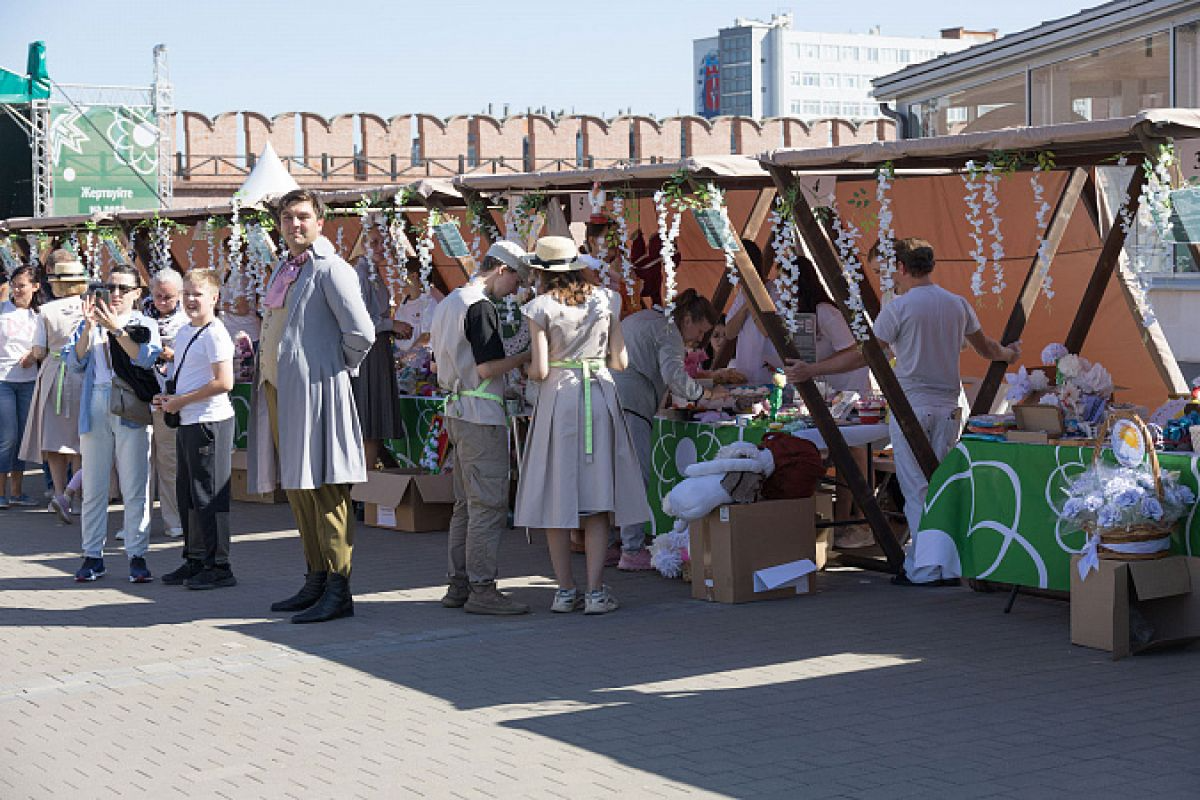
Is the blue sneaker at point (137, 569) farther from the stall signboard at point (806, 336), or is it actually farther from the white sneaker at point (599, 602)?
the stall signboard at point (806, 336)

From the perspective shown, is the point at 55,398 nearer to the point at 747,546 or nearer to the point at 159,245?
the point at 159,245

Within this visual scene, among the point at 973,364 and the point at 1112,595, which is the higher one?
the point at 973,364

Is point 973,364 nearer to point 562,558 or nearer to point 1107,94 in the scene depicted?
point 562,558

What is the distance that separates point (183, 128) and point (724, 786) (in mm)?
40854

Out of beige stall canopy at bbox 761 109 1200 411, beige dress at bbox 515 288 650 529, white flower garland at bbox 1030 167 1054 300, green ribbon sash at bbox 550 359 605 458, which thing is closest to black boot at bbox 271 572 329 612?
beige dress at bbox 515 288 650 529

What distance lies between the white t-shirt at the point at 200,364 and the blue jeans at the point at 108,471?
45cm

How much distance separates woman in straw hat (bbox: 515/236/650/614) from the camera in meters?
7.92

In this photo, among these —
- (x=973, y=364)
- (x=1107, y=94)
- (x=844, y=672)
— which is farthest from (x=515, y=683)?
(x=1107, y=94)

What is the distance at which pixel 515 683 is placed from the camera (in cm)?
670

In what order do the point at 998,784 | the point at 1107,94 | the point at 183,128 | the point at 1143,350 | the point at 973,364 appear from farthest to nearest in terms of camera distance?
the point at 183,128
the point at 1107,94
the point at 973,364
the point at 1143,350
the point at 998,784

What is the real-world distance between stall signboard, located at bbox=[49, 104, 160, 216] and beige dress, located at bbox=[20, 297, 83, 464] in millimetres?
14505

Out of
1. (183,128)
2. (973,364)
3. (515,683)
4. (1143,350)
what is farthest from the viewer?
(183,128)

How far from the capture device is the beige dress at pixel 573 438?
7.93 metres

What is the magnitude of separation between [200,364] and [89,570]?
4.94 ft
